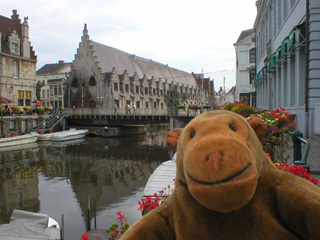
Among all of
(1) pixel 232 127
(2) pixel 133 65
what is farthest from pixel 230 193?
(2) pixel 133 65

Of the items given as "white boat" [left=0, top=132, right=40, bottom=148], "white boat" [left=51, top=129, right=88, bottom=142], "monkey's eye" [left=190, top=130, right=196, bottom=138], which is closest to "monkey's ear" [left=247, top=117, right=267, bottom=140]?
"monkey's eye" [left=190, top=130, right=196, bottom=138]

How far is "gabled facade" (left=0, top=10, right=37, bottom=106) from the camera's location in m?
40.9

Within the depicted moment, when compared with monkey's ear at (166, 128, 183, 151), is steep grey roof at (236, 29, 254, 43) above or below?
above

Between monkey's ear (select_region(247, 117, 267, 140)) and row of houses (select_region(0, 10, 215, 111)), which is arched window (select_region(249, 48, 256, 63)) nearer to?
row of houses (select_region(0, 10, 215, 111))

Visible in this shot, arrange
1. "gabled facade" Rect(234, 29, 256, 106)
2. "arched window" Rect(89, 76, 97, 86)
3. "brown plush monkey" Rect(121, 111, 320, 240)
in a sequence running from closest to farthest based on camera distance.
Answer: "brown plush monkey" Rect(121, 111, 320, 240)
"gabled facade" Rect(234, 29, 256, 106)
"arched window" Rect(89, 76, 97, 86)

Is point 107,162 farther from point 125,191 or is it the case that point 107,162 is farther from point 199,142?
point 199,142

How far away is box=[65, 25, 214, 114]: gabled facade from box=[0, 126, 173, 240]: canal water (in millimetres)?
18375

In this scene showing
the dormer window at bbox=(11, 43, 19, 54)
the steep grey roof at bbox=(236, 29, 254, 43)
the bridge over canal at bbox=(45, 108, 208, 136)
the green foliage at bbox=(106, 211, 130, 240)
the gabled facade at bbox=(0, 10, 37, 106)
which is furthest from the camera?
the steep grey roof at bbox=(236, 29, 254, 43)

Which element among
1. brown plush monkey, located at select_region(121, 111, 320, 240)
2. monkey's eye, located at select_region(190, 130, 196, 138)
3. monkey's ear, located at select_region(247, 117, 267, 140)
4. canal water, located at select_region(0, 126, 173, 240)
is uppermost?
monkey's ear, located at select_region(247, 117, 267, 140)

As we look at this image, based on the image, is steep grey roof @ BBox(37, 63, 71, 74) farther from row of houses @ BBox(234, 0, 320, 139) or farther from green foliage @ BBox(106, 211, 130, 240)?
green foliage @ BBox(106, 211, 130, 240)

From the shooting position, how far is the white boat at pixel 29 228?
6746 millimetres

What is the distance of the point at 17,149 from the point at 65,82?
1143 inches

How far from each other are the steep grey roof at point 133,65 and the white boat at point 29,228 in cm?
4799

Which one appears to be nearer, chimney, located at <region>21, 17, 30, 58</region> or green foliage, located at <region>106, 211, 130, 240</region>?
green foliage, located at <region>106, 211, 130, 240</region>
